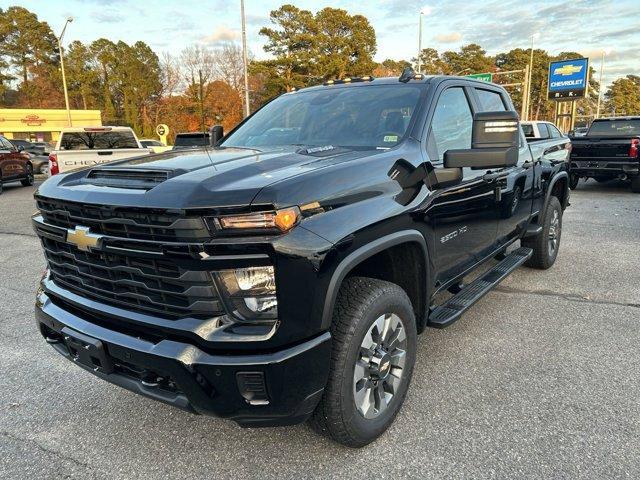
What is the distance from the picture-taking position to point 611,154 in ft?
38.9

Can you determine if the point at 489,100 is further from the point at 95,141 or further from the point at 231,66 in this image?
the point at 231,66

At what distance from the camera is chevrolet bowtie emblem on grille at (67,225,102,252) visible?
217 cm

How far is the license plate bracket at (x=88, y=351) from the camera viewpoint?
87.5 inches

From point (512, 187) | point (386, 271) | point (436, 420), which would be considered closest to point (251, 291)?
point (386, 271)

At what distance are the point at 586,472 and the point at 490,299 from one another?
249 cm

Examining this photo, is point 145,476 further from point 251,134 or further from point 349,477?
point 251,134

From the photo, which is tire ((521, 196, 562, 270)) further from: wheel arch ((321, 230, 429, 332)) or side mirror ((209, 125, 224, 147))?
side mirror ((209, 125, 224, 147))

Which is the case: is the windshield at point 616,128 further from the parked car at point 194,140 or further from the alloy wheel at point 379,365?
the alloy wheel at point 379,365

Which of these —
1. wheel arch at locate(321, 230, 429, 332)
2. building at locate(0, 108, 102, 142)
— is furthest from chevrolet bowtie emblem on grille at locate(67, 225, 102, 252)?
building at locate(0, 108, 102, 142)

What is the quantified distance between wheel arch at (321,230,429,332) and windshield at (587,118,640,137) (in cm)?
1156

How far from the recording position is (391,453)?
2.45m

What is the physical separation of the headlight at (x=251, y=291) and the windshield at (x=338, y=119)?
4.28 feet

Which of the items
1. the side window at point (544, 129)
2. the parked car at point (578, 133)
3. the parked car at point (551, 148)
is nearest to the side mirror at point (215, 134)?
the parked car at point (551, 148)

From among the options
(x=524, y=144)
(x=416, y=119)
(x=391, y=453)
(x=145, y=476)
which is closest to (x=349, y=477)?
(x=391, y=453)
